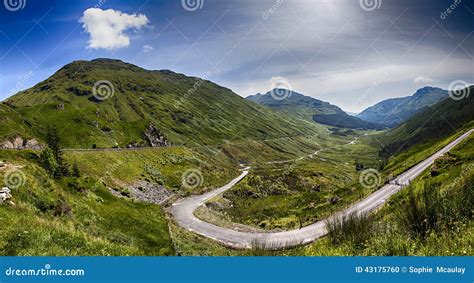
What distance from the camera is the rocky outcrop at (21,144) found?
10944cm

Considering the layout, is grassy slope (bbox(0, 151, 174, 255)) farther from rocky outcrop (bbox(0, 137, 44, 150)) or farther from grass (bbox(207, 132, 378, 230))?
rocky outcrop (bbox(0, 137, 44, 150))

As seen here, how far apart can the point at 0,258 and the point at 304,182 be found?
423 feet

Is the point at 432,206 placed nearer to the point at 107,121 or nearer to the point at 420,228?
the point at 420,228

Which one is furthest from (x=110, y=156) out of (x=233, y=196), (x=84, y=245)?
(x=84, y=245)

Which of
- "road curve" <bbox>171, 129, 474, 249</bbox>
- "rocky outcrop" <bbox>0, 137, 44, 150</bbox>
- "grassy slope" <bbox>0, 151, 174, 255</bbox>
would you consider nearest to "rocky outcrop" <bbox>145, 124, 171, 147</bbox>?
"rocky outcrop" <bbox>0, 137, 44, 150</bbox>

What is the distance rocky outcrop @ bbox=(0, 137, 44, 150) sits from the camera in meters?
109

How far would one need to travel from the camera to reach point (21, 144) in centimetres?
11194

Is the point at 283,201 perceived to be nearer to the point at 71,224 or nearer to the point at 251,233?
the point at 251,233

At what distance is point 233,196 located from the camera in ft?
334

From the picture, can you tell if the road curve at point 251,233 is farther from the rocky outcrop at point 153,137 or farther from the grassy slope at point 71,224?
the rocky outcrop at point 153,137

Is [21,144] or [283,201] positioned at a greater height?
[21,144]

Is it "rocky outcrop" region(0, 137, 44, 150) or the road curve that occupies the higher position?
"rocky outcrop" region(0, 137, 44, 150)

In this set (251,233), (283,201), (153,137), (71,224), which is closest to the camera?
(71,224)

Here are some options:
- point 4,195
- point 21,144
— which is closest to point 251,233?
point 4,195
